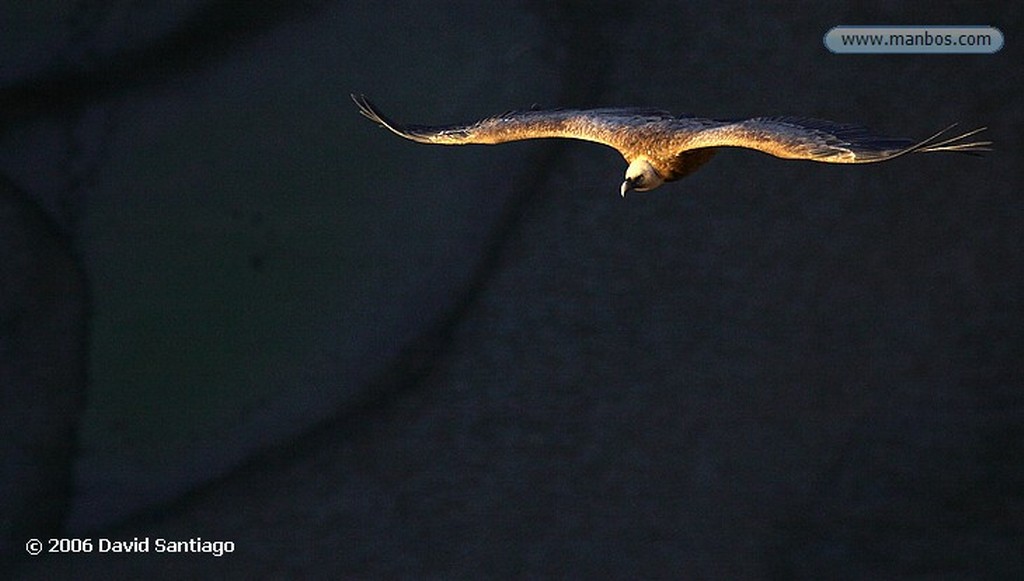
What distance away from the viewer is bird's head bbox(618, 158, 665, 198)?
3998 mm

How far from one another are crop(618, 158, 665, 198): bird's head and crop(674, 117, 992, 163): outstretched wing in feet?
0.52

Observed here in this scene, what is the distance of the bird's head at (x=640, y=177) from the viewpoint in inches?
157

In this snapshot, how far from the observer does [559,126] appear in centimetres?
409

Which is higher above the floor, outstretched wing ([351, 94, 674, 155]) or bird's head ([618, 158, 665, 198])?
outstretched wing ([351, 94, 674, 155])

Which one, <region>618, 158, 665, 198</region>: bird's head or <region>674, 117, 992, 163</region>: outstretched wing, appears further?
<region>618, 158, 665, 198</region>: bird's head

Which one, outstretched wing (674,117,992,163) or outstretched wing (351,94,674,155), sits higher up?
outstretched wing (351,94,674,155)

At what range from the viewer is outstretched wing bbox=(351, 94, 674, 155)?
4.06 metres

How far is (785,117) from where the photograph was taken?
389 centimetres

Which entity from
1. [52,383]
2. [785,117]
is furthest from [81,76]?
[785,117]

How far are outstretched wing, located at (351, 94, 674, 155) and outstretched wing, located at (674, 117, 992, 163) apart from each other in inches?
9.4

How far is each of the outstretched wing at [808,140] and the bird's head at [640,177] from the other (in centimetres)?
16

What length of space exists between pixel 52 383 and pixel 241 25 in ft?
4.04

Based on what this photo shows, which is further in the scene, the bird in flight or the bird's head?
the bird's head

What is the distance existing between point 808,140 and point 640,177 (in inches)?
20.4
